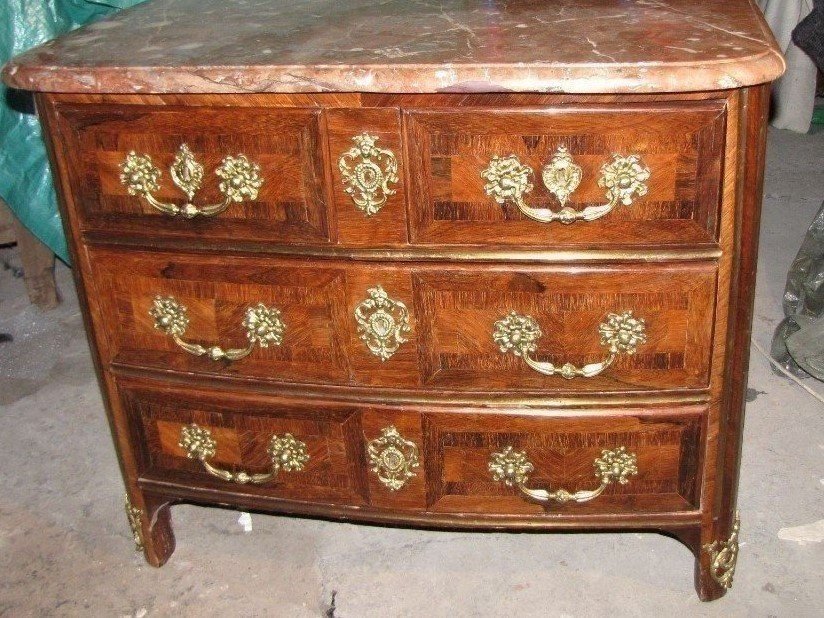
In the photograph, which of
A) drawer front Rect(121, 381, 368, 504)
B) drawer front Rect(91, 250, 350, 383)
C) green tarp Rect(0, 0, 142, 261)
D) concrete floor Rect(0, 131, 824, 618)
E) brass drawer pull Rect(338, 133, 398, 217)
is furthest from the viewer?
green tarp Rect(0, 0, 142, 261)

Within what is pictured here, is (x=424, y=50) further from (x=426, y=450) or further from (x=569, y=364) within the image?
(x=426, y=450)

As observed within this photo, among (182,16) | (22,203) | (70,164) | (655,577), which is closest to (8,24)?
(22,203)

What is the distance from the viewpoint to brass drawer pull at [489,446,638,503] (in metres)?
1.46

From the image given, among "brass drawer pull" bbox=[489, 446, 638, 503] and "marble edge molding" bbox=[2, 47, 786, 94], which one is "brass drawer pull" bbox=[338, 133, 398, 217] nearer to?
"marble edge molding" bbox=[2, 47, 786, 94]

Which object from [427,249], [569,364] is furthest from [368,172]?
[569,364]

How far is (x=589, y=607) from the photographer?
5.39ft

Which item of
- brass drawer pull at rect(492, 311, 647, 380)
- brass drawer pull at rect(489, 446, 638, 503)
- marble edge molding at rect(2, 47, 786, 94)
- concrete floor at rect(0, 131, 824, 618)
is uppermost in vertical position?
marble edge molding at rect(2, 47, 786, 94)

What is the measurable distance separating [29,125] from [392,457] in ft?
4.78

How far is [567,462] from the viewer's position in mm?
1472

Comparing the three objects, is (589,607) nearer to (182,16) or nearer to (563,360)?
(563,360)

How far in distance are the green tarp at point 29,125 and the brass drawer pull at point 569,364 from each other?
4.67 ft

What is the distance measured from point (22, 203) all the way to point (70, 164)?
1.14 meters

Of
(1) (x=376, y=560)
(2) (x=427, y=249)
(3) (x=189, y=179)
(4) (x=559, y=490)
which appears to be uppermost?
(3) (x=189, y=179)

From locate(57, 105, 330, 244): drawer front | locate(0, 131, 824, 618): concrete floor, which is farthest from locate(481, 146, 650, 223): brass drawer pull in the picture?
locate(0, 131, 824, 618): concrete floor
